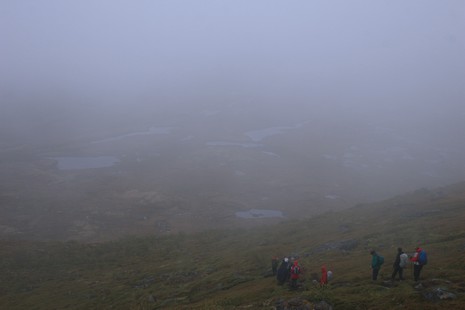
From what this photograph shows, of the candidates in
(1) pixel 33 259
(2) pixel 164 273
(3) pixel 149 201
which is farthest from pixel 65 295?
(3) pixel 149 201

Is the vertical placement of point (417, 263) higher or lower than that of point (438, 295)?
higher

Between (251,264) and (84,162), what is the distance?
447 feet

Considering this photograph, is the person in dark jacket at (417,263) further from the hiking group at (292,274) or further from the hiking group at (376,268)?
the hiking group at (292,274)

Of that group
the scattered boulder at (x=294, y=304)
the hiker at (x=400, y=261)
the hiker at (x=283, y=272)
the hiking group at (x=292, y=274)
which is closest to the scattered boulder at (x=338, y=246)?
the hiking group at (x=292, y=274)

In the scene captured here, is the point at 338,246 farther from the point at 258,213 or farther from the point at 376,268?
the point at 258,213

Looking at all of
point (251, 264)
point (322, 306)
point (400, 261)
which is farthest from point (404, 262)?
point (251, 264)

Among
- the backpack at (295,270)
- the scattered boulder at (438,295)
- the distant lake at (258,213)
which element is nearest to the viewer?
the scattered boulder at (438,295)

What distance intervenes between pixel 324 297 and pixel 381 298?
390cm

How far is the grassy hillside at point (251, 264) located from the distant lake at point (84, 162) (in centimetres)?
8633

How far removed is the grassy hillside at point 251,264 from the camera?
30.8 m

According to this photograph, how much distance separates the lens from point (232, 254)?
203 ft

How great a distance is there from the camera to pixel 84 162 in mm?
171375

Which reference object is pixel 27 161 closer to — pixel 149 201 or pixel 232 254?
pixel 149 201

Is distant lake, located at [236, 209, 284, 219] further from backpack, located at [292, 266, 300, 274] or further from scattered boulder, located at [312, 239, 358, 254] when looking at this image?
backpack, located at [292, 266, 300, 274]
